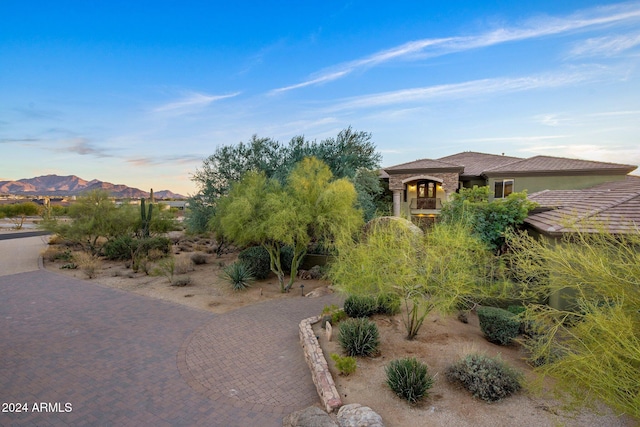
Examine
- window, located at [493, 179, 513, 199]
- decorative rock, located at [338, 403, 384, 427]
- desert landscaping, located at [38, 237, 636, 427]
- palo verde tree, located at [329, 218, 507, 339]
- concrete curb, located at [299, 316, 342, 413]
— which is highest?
window, located at [493, 179, 513, 199]

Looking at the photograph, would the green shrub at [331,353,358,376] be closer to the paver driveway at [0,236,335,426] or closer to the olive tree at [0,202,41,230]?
the paver driveway at [0,236,335,426]

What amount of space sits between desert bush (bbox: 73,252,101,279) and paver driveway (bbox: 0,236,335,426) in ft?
11.0

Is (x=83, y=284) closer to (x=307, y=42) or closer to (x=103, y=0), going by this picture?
(x=103, y=0)

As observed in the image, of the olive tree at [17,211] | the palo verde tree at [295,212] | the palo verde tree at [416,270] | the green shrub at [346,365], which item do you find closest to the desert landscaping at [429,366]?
the green shrub at [346,365]

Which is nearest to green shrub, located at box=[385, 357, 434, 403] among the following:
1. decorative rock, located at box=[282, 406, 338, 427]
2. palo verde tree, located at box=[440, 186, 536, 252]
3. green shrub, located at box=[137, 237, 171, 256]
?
decorative rock, located at box=[282, 406, 338, 427]

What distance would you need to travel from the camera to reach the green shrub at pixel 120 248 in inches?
736

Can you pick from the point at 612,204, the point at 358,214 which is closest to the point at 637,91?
the point at 612,204

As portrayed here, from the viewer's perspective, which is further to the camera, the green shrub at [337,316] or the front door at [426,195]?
the front door at [426,195]

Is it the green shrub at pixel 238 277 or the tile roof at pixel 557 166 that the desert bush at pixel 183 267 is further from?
the tile roof at pixel 557 166

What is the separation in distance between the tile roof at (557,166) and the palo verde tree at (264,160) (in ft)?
33.8

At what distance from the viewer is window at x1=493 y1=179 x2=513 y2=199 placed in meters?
21.8

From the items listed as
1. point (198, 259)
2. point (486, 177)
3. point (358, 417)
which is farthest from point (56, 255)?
point (486, 177)

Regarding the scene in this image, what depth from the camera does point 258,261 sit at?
585 inches

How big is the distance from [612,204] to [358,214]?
8649 millimetres
